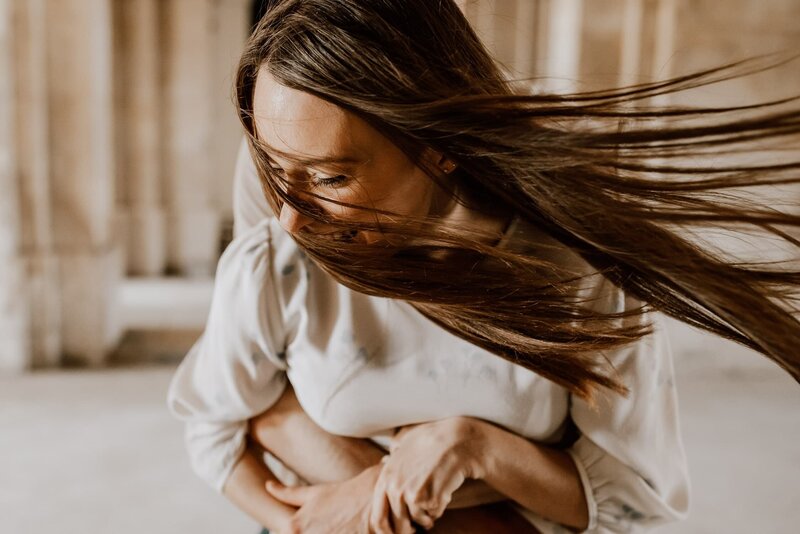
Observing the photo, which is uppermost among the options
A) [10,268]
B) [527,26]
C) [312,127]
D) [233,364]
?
[527,26]

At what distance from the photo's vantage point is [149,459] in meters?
3.58

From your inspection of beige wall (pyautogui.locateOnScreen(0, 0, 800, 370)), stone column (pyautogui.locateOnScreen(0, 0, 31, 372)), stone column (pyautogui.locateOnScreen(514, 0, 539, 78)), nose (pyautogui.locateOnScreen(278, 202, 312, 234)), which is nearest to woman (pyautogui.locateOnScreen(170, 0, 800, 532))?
nose (pyautogui.locateOnScreen(278, 202, 312, 234))

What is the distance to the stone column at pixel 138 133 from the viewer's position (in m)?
8.26

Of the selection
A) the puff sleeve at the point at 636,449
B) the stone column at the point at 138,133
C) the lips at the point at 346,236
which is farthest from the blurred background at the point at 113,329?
the lips at the point at 346,236

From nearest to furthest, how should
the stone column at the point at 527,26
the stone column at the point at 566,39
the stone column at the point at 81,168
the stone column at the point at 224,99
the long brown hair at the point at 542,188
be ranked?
the long brown hair at the point at 542,188 → the stone column at the point at 81,168 → the stone column at the point at 566,39 → the stone column at the point at 527,26 → the stone column at the point at 224,99

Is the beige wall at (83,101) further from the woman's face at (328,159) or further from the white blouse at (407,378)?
the woman's face at (328,159)

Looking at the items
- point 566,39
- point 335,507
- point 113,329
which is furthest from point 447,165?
point 566,39

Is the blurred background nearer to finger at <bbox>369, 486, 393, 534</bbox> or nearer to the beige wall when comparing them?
the beige wall

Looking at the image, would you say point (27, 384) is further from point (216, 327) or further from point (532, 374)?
point (532, 374)

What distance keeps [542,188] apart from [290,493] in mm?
603

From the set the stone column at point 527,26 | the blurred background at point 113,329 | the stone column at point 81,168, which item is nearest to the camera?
the blurred background at point 113,329

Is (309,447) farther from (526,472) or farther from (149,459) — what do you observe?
(149,459)

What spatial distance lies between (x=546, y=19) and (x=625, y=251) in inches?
330

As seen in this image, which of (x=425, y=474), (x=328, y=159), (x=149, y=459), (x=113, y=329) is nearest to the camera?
(x=328, y=159)
